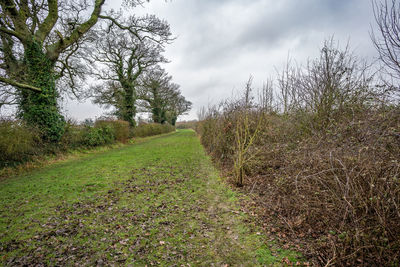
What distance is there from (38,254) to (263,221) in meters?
3.85

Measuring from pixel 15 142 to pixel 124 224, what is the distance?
7.04m

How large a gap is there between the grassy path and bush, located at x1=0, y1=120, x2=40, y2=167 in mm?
1364

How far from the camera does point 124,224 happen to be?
12.1 ft

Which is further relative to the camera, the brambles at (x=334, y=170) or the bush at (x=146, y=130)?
the bush at (x=146, y=130)

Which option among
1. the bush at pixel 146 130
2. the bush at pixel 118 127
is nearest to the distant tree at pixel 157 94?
the bush at pixel 146 130

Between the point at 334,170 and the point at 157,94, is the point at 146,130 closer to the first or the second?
the point at 157,94

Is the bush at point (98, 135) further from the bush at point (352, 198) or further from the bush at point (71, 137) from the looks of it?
the bush at point (352, 198)

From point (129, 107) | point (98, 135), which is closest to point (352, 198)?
point (98, 135)

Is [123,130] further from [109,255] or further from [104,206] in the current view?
[109,255]

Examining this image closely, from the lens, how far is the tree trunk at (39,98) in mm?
9531

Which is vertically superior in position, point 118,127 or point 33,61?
point 33,61

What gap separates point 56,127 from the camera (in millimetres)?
10047

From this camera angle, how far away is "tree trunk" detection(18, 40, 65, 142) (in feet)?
31.3

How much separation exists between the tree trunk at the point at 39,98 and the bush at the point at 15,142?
1266 millimetres
